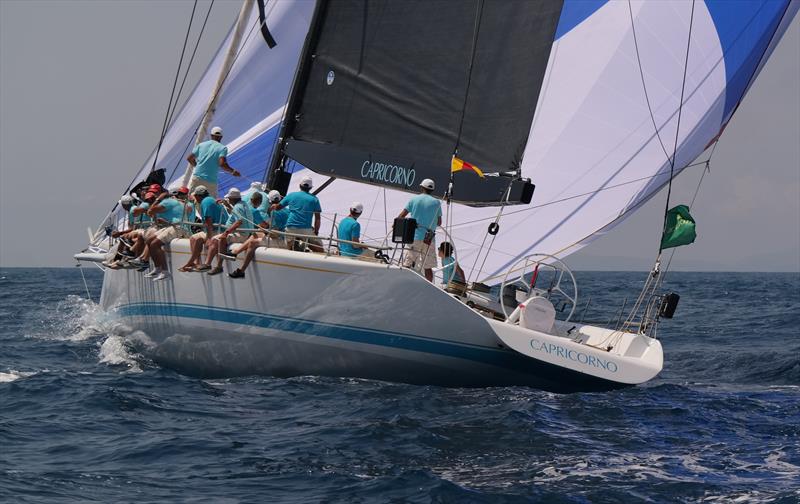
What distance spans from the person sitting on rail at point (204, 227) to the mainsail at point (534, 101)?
1.22 meters

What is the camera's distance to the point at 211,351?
11406 mm

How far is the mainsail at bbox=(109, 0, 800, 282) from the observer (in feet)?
38.8

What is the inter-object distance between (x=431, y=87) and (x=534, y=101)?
1.18 meters

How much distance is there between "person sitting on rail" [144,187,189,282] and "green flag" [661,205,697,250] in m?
5.35

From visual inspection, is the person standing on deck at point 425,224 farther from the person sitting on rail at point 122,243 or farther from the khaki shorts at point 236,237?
the person sitting on rail at point 122,243

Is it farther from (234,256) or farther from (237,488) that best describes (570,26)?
(237,488)

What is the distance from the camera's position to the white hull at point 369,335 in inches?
379

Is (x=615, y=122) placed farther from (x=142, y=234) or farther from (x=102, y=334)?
(x=102, y=334)

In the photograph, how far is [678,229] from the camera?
420 inches

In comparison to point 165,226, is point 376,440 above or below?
below

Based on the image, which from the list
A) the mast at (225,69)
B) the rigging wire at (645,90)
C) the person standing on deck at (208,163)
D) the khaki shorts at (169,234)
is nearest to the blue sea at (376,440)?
the khaki shorts at (169,234)

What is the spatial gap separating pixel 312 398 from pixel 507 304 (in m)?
2.74

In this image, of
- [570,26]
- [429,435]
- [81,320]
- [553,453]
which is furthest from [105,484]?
[81,320]

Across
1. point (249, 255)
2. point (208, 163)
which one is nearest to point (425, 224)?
point (249, 255)
